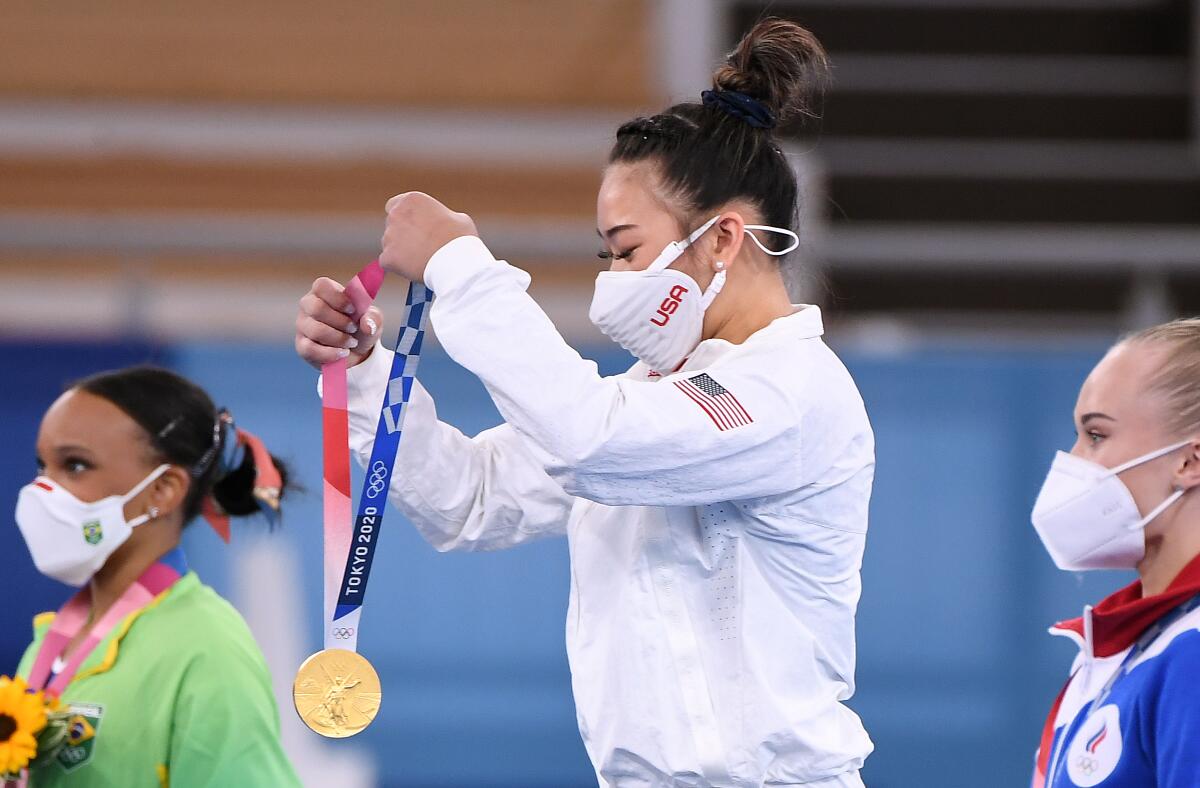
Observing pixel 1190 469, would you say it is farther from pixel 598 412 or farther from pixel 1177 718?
pixel 598 412

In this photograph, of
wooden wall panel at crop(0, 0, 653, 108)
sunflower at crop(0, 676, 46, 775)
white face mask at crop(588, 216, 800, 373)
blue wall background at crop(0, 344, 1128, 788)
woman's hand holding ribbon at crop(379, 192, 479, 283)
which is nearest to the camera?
woman's hand holding ribbon at crop(379, 192, 479, 283)

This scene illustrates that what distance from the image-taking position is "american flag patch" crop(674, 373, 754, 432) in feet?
6.06

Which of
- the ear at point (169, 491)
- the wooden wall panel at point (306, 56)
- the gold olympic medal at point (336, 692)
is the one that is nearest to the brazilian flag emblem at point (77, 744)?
the ear at point (169, 491)

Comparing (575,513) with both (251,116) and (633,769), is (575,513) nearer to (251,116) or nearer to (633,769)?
(633,769)

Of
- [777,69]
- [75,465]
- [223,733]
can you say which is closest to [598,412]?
[777,69]

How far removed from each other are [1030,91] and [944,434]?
9.71 ft

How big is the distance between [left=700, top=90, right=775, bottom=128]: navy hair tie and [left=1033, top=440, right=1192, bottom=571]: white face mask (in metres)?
0.71

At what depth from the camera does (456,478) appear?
2.28 metres

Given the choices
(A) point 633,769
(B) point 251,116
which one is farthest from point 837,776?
(B) point 251,116

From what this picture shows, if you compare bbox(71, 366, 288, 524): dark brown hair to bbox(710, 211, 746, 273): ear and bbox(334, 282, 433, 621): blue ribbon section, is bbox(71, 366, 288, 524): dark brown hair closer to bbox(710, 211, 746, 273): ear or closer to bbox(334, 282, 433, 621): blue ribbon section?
bbox(334, 282, 433, 621): blue ribbon section

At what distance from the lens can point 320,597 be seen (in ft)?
13.1

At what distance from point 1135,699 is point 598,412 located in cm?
84

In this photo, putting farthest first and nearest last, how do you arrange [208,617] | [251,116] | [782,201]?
[251,116], [208,617], [782,201]

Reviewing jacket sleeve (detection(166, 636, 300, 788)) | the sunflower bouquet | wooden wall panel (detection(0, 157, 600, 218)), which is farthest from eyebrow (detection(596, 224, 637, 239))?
wooden wall panel (detection(0, 157, 600, 218))
